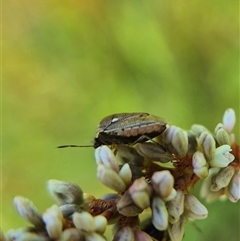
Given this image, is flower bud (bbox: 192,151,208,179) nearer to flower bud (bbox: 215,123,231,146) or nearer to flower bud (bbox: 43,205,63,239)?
flower bud (bbox: 215,123,231,146)

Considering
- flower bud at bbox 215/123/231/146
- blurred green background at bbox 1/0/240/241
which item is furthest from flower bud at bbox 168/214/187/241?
blurred green background at bbox 1/0/240/241

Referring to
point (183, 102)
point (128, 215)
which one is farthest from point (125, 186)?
point (183, 102)

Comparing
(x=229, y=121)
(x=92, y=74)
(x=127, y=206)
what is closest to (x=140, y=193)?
(x=127, y=206)

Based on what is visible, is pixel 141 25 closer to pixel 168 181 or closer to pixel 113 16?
pixel 113 16

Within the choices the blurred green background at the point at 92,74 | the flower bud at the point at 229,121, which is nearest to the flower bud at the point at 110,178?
the flower bud at the point at 229,121

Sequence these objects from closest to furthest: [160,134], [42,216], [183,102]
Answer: [42,216] → [160,134] → [183,102]

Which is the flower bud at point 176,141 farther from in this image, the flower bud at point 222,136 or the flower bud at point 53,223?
the flower bud at point 53,223
